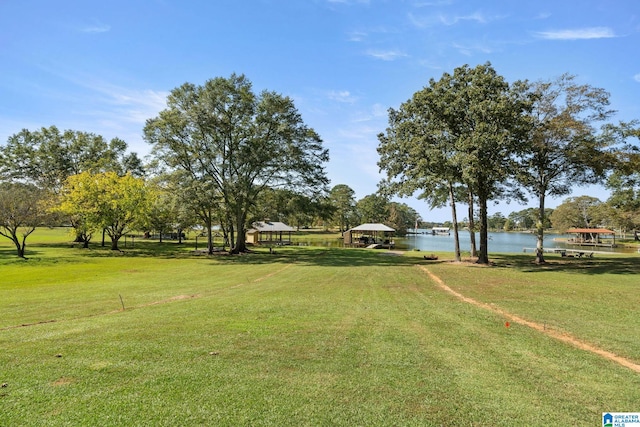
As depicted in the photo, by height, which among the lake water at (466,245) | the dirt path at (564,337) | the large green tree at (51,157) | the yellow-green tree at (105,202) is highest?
the large green tree at (51,157)

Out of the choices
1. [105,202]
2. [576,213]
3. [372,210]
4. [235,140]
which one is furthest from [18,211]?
[576,213]

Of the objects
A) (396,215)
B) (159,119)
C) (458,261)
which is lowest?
(458,261)

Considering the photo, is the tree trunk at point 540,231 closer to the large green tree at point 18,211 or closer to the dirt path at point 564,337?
the dirt path at point 564,337

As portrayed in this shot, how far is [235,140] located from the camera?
31.9 meters

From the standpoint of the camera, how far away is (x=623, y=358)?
5.82 metres

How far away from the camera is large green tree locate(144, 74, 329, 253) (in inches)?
1179

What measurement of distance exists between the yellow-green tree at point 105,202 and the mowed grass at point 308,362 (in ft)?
79.4

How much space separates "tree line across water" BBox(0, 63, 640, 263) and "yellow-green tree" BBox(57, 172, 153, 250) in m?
0.10

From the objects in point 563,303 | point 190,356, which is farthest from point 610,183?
point 190,356

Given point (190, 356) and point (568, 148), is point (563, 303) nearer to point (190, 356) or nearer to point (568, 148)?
point (190, 356)

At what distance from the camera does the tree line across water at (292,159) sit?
21.7m

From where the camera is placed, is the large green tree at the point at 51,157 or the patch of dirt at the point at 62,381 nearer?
the patch of dirt at the point at 62,381

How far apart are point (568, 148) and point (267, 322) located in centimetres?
2371
